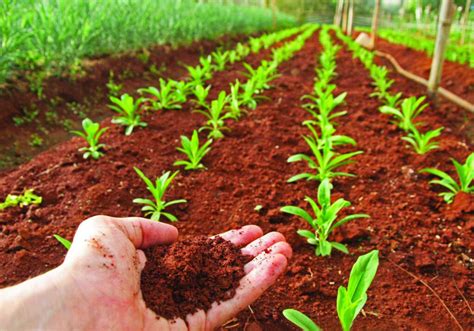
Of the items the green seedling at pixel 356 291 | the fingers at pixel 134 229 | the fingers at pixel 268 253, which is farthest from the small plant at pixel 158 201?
the green seedling at pixel 356 291

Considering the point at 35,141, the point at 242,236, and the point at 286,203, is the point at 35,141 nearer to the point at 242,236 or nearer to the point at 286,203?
the point at 286,203

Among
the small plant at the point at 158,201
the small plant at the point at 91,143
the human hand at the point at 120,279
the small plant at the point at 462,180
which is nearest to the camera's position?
the human hand at the point at 120,279

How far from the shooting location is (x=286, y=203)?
2.53m

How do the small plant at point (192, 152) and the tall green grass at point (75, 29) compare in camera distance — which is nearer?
the small plant at point (192, 152)

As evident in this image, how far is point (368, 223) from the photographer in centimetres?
229

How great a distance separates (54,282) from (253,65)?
6.77 m

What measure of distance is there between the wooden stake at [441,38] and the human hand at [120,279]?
12.7 ft

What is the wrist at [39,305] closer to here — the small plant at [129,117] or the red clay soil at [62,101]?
the small plant at [129,117]

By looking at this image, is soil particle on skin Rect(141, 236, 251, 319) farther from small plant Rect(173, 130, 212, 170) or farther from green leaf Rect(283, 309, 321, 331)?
small plant Rect(173, 130, 212, 170)

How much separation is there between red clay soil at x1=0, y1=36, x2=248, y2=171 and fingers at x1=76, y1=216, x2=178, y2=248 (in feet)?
7.17

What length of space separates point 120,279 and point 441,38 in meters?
4.62

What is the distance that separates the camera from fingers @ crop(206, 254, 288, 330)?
153 centimetres

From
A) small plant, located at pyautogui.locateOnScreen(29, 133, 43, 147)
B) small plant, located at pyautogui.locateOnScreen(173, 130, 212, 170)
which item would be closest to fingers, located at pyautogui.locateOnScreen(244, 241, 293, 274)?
small plant, located at pyautogui.locateOnScreen(173, 130, 212, 170)

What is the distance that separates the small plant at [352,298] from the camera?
1400 millimetres
